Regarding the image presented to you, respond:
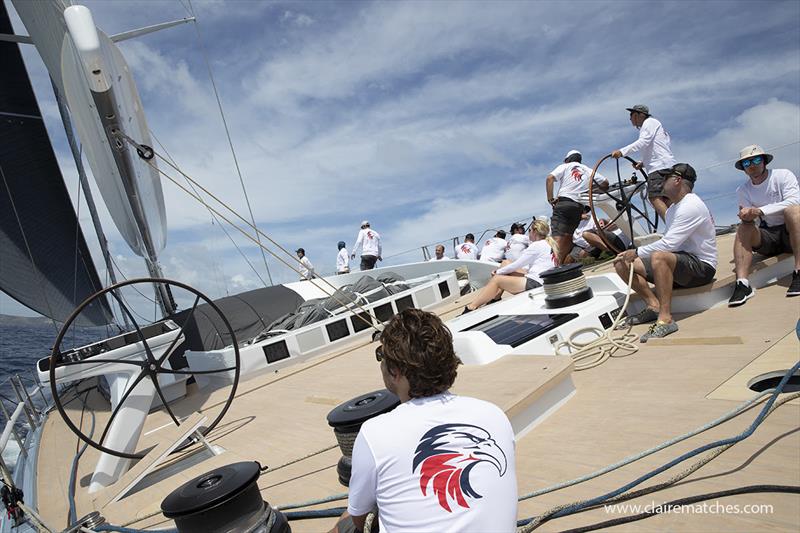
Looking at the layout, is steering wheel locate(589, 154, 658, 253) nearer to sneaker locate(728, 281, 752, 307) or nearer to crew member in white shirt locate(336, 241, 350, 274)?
sneaker locate(728, 281, 752, 307)

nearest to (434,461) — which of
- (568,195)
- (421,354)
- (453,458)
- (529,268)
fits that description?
Answer: (453,458)

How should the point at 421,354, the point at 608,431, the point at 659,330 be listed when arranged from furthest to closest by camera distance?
the point at 659,330 → the point at 608,431 → the point at 421,354

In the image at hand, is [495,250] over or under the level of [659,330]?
over

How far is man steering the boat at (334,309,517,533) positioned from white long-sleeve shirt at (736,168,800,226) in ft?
12.6

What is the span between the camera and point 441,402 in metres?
1.27

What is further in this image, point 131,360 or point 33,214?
point 33,214

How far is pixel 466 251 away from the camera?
12609mm

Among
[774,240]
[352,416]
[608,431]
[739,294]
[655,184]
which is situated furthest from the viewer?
[655,184]

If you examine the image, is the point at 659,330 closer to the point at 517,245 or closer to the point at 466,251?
the point at 517,245

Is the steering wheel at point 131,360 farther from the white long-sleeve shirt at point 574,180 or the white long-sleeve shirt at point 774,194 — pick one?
the white long-sleeve shirt at point 574,180

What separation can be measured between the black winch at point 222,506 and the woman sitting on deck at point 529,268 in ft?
13.1

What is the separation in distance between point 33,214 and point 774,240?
39.0 ft

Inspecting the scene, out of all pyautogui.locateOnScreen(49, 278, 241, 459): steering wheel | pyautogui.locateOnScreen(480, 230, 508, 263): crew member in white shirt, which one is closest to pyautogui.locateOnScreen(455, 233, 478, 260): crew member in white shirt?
pyautogui.locateOnScreen(480, 230, 508, 263): crew member in white shirt
